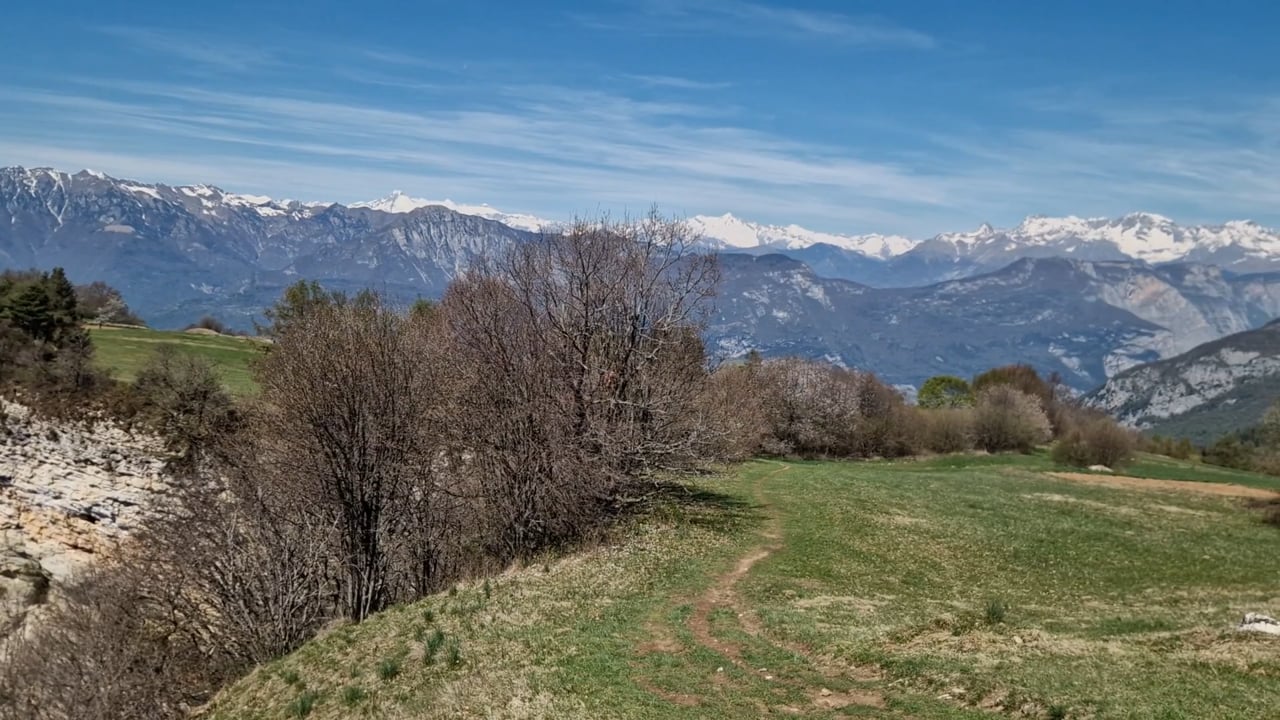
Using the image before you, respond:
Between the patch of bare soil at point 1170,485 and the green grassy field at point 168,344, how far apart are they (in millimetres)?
65070

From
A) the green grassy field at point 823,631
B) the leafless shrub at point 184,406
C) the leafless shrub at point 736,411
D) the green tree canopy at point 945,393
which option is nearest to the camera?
the green grassy field at point 823,631

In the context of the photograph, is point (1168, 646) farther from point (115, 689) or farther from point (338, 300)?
point (338, 300)

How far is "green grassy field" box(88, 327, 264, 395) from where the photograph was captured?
2577 inches

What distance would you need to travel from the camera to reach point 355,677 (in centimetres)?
2012

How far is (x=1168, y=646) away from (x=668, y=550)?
1689 cm

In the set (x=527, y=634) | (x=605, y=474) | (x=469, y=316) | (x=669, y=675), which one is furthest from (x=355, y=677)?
(x=469, y=316)

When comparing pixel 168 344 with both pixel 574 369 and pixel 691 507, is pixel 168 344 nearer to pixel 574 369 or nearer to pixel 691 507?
pixel 574 369

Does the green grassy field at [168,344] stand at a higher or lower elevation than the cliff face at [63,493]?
higher

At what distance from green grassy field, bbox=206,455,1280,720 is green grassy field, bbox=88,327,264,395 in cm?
3928

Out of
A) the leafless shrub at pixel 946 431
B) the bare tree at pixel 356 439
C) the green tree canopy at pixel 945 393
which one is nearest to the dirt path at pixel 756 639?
the bare tree at pixel 356 439

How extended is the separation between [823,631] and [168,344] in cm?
6046

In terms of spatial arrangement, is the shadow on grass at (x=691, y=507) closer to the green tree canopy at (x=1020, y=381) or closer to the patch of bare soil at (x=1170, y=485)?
the patch of bare soil at (x=1170, y=485)

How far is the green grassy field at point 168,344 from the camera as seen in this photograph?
215 feet

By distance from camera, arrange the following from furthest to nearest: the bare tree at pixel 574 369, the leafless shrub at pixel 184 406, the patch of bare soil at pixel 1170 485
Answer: the patch of bare soil at pixel 1170 485
the leafless shrub at pixel 184 406
the bare tree at pixel 574 369
